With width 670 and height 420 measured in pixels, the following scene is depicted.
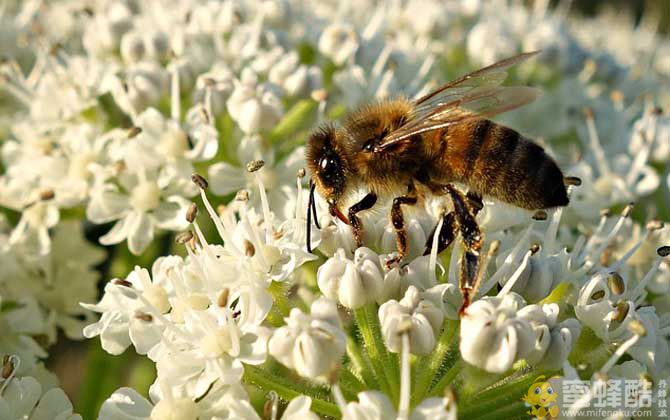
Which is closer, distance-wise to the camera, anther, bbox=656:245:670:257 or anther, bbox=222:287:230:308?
anther, bbox=222:287:230:308

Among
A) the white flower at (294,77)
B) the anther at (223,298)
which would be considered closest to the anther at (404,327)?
the anther at (223,298)

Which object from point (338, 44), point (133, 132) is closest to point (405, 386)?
point (133, 132)

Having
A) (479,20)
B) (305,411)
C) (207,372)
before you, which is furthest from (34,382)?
A: (479,20)

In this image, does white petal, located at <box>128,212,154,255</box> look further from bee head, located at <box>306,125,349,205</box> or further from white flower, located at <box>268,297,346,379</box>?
white flower, located at <box>268,297,346,379</box>

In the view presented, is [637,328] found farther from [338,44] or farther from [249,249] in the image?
[338,44]

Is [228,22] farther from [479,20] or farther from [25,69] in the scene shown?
[479,20]

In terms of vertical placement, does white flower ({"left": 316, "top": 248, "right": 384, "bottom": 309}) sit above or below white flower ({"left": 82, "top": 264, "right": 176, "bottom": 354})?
above

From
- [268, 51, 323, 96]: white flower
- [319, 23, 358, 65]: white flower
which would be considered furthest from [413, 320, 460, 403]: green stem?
[319, 23, 358, 65]: white flower
